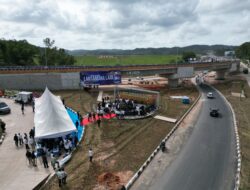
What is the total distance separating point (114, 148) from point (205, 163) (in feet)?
30.8

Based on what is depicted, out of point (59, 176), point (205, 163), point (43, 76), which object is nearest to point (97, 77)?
point (43, 76)

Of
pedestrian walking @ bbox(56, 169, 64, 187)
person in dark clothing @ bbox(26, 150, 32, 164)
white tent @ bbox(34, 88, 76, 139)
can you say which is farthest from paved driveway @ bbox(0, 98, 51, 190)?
white tent @ bbox(34, 88, 76, 139)

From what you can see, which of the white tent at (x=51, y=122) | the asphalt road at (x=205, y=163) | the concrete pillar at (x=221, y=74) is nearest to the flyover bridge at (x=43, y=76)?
the white tent at (x=51, y=122)

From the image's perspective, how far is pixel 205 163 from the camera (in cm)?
2323

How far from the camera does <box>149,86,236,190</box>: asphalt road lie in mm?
19516

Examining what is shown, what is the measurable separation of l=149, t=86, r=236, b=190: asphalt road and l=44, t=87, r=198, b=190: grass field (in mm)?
3294

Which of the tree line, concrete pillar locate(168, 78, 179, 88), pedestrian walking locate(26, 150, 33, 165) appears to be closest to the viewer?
pedestrian walking locate(26, 150, 33, 165)

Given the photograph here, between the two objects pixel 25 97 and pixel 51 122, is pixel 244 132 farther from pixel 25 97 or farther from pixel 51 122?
pixel 25 97

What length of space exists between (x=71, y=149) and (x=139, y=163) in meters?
7.12

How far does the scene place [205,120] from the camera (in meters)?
38.6

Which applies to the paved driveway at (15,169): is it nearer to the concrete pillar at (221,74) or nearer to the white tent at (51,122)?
the white tent at (51,122)

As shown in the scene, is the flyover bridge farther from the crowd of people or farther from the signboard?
the crowd of people

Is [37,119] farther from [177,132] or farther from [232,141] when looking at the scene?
[232,141]

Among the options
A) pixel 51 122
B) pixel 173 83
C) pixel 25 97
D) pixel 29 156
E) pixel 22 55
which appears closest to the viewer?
pixel 29 156
